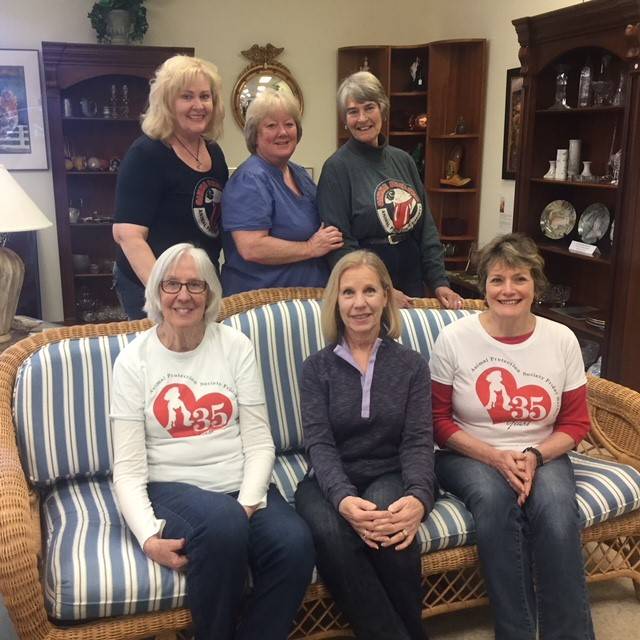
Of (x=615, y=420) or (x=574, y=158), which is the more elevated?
(x=574, y=158)

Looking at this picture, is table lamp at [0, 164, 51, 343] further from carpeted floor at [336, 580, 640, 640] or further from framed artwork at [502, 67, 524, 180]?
framed artwork at [502, 67, 524, 180]

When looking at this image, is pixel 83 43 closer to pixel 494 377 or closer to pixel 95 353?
pixel 95 353

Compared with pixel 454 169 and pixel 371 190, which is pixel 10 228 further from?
pixel 454 169

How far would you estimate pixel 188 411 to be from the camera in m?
1.78

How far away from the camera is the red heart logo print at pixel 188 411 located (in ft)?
5.81

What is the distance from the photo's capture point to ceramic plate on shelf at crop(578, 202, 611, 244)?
11.4 feet

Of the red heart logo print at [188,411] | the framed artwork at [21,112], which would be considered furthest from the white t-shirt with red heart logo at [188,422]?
the framed artwork at [21,112]

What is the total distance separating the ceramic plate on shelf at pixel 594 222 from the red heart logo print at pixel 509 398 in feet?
6.08

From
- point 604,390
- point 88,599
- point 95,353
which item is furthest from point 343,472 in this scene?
point 604,390

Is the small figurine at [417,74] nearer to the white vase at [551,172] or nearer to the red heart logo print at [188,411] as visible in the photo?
the white vase at [551,172]

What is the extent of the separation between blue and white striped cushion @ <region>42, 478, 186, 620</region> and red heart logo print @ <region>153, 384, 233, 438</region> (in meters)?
0.28

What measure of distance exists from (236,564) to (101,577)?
296 millimetres

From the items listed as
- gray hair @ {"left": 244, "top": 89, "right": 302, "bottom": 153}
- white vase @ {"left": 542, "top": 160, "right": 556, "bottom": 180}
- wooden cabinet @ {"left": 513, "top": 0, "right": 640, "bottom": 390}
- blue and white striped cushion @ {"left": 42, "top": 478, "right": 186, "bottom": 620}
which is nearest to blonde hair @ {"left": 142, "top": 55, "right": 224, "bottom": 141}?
gray hair @ {"left": 244, "top": 89, "right": 302, "bottom": 153}

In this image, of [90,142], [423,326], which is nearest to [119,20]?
[90,142]
